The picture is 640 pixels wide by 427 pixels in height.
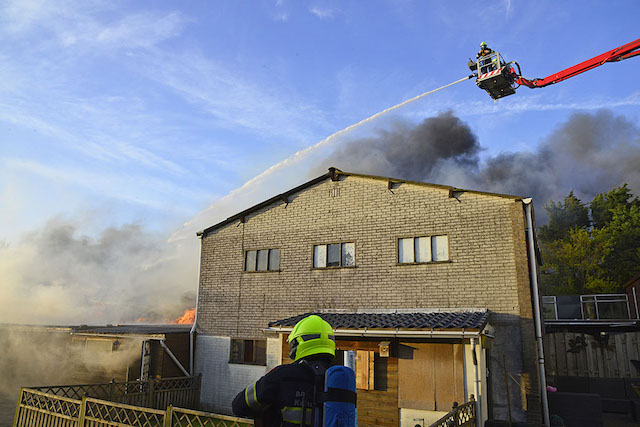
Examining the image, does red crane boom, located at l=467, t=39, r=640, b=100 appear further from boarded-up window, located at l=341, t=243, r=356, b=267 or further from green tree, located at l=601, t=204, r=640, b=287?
green tree, located at l=601, t=204, r=640, b=287

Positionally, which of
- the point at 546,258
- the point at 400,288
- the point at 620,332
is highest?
the point at 546,258

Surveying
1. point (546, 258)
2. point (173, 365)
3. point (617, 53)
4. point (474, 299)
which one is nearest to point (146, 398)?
point (173, 365)

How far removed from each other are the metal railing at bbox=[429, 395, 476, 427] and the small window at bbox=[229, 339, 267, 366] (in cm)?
782

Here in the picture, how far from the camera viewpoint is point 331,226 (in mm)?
16609

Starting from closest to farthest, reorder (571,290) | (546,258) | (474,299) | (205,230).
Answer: (474,299)
(205,230)
(571,290)
(546,258)

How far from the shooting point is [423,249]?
48.4 feet

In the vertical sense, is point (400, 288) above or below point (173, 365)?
above

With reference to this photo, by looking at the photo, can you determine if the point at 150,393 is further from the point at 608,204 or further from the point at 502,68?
the point at 608,204

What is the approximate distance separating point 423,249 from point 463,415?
18.4 feet

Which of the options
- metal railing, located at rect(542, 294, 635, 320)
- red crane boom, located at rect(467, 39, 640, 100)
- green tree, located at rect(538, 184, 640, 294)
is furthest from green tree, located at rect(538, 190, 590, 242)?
red crane boom, located at rect(467, 39, 640, 100)

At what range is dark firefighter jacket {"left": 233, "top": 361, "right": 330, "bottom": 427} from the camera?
3.65 meters

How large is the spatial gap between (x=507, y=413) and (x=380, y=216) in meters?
7.03

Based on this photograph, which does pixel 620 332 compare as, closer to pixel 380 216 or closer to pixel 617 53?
pixel 617 53

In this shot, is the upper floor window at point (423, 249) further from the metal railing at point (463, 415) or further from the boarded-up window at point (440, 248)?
the metal railing at point (463, 415)
